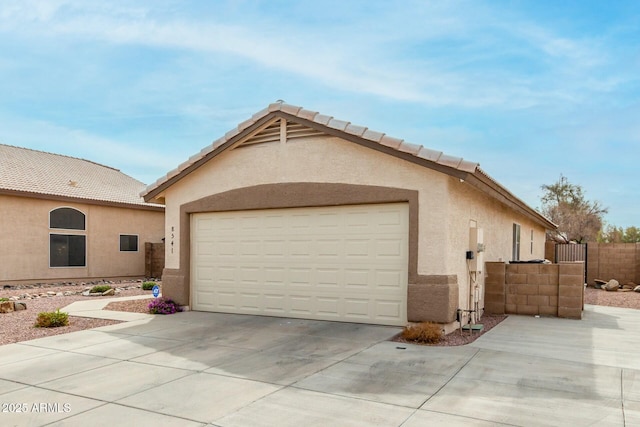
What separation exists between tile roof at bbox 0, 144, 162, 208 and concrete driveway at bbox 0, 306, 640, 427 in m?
12.0

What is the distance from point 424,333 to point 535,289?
200 inches

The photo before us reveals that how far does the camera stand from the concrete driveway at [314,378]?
512 cm

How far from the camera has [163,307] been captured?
1223 centimetres

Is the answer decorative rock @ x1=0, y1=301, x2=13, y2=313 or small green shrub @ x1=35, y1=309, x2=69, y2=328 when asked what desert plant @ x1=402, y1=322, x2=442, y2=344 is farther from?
decorative rock @ x1=0, y1=301, x2=13, y2=313

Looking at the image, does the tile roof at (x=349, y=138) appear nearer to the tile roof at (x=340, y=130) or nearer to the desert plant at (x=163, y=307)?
the tile roof at (x=340, y=130)

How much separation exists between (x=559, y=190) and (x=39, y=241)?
41.6 m

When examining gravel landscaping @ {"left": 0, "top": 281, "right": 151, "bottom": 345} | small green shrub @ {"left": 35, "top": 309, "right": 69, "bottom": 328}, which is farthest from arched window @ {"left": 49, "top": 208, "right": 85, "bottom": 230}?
small green shrub @ {"left": 35, "top": 309, "right": 69, "bottom": 328}

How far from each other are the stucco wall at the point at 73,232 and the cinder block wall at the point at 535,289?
1798 centimetres

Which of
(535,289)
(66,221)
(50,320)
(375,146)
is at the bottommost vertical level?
(50,320)

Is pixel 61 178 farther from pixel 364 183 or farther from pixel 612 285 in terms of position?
pixel 612 285

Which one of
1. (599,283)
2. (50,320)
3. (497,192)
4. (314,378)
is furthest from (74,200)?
(599,283)

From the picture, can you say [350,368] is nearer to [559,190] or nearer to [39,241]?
[39,241]

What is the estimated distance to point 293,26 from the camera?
12.7m

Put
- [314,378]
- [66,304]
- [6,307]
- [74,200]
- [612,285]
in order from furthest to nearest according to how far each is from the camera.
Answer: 1. [74,200]
2. [612,285]
3. [66,304]
4. [6,307]
5. [314,378]
